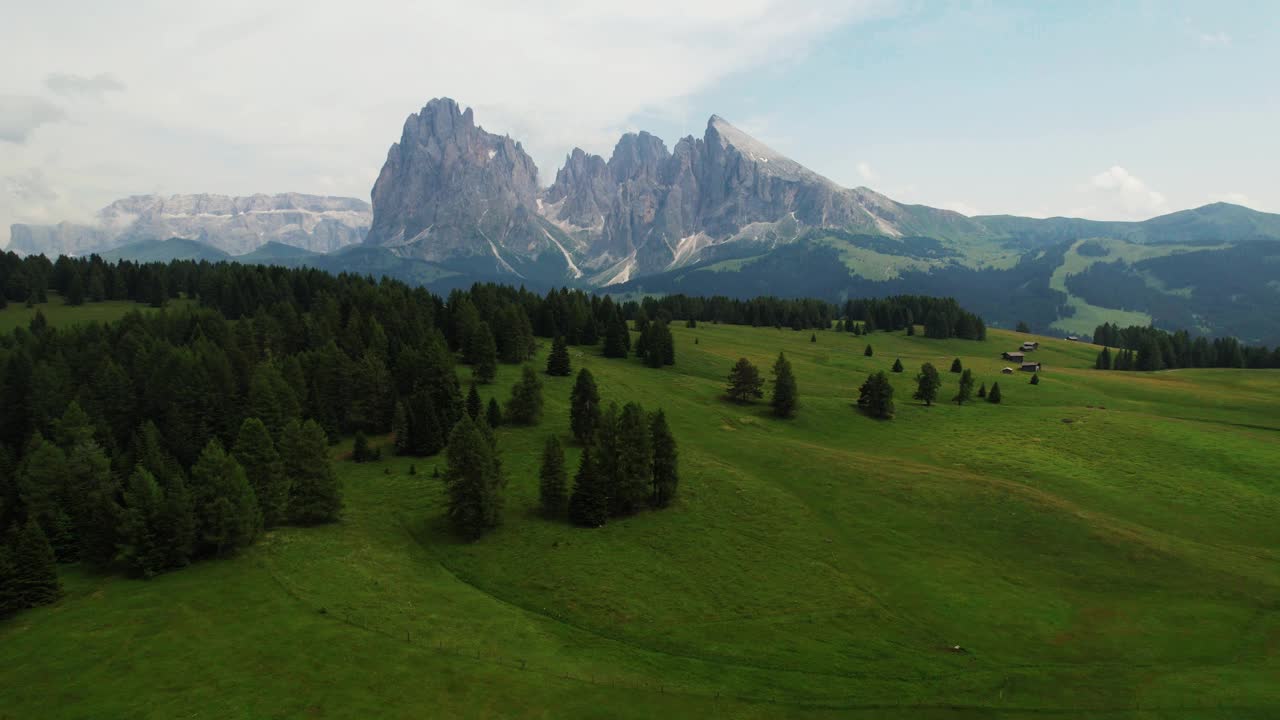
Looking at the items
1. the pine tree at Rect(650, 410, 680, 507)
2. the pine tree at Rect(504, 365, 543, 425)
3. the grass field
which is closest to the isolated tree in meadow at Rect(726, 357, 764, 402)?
the grass field

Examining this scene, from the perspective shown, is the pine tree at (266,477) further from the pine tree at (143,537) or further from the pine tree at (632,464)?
the pine tree at (632,464)

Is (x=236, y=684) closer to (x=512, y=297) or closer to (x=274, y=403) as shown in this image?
(x=274, y=403)

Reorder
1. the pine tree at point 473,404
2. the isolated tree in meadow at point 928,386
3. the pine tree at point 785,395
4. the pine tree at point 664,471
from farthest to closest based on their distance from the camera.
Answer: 1. the isolated tree in meadow at point 928,386
2. the pine tree at point 785,395
3. the pine tree at point 473,404
4. the pine tree at point 664,471

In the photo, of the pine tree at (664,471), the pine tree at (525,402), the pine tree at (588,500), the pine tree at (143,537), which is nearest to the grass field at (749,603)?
the pine tree at (143,537)

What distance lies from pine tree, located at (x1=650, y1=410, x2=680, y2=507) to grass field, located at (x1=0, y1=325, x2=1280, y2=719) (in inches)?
125

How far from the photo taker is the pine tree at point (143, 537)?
57.4 meters

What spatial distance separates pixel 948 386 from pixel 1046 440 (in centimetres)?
3716

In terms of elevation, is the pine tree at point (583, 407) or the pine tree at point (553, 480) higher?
the pine tree at point (583, 407)

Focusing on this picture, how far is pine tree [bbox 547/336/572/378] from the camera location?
421 ft

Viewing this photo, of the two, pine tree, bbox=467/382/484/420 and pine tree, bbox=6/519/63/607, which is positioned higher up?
pine tree, bbox=467/382/484/420

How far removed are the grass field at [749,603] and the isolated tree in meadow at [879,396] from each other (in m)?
17.9

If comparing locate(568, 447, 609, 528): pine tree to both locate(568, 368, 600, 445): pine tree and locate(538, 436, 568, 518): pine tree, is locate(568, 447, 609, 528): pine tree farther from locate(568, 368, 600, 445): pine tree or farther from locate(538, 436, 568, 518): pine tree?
locate(568, 368, 600, 445): pine tree

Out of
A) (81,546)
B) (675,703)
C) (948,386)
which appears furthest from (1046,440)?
(81,546)

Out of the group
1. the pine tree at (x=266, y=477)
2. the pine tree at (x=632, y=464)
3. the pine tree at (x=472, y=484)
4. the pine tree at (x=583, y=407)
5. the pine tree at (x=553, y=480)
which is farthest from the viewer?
the pine tree at (x=583, y=407)
